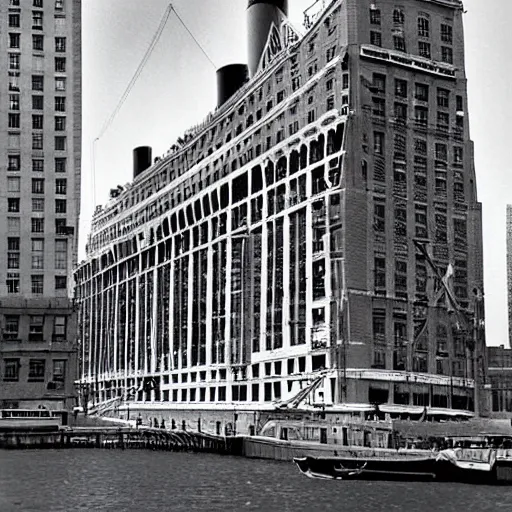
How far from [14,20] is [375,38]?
108 ft

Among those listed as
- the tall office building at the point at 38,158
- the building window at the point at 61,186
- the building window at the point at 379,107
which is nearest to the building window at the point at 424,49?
the building window at the point at 379,107

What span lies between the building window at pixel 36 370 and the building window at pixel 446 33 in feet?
158

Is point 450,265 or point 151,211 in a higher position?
point 151,211

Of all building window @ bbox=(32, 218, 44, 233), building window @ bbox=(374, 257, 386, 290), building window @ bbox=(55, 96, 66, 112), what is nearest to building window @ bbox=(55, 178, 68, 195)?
building window @ bbox=(32, 218, 44, 233)

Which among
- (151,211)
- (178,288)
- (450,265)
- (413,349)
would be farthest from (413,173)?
(151,211)

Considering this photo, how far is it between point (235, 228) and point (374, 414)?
103 ft

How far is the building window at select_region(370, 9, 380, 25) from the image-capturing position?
99438 millimetres

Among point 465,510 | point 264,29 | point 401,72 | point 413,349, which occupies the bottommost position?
point 465,510

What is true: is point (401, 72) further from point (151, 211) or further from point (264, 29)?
point (151, 211)

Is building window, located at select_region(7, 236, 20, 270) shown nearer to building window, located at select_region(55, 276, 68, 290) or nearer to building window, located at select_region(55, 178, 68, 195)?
building window, located at select_region(55, 276, 68, 290)

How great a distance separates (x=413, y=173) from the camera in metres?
101

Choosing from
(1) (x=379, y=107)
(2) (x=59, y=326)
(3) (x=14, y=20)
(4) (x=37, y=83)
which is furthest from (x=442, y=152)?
(3) (x=14, y=20)

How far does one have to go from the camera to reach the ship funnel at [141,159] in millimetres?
156000

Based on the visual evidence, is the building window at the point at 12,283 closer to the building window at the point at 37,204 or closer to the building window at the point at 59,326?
the building window at the point at 59,326
